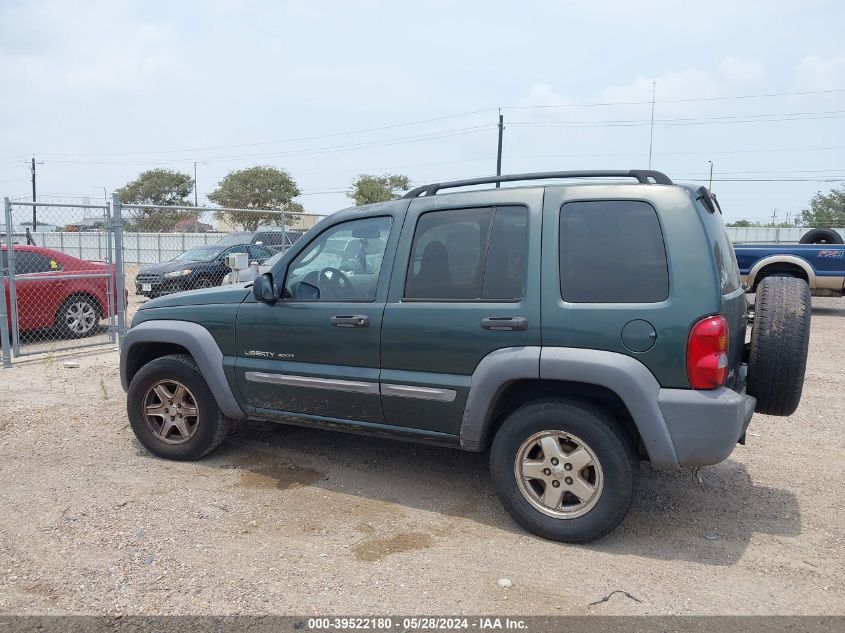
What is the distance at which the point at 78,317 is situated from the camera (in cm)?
984

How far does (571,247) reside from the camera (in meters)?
3.64

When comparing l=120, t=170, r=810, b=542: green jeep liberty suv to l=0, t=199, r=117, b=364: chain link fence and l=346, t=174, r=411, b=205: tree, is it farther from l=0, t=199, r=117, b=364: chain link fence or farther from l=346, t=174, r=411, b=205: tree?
l=346, t=174, r=411, b=205: tree

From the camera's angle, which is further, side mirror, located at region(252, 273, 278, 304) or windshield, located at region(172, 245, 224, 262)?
windshield, located at region(172, 245, 224, 262)

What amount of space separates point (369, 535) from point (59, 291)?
7692mm

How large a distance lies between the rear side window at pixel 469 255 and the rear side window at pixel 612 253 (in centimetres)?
26

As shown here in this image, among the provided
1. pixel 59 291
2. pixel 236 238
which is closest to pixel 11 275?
pixel 59 291

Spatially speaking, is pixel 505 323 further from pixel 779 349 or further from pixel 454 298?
pixel 779 349

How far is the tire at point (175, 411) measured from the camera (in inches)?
187

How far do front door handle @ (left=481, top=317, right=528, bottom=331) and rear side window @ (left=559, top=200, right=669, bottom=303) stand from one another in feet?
0.84

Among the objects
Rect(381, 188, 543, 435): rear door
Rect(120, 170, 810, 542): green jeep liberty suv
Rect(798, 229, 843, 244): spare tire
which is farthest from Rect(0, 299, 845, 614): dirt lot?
Rect(798, 229, 843, 244): spare tire

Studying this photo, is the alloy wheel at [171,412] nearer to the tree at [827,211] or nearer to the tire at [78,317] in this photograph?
the tire at [78,317]

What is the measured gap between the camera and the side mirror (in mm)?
4336

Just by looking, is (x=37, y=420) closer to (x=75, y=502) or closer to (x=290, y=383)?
(x=75, y=502)

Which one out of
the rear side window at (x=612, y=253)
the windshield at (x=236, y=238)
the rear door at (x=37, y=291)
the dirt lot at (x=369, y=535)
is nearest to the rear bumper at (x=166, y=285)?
the rear door at (x=37, y=291)
